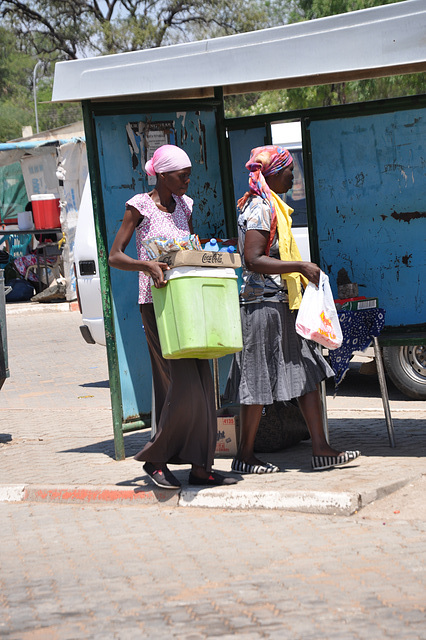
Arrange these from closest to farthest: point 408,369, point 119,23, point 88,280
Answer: point 408,369
point 88,280
point 119,23

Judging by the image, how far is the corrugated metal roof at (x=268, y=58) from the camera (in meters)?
5.09

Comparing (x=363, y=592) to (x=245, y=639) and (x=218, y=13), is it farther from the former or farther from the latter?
(x=218, y=13)

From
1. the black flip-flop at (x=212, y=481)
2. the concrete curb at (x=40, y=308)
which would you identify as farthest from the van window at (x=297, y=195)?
the concrete curb at (x=40, y=308)

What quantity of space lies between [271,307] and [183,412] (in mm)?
827

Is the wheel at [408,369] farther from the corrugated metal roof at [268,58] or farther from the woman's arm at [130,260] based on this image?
the woman's arm at [130,260]

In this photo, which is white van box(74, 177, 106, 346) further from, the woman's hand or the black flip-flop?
the woman's hand

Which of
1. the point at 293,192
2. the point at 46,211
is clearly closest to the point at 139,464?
the point at 293,192

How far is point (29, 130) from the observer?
39.9 metres

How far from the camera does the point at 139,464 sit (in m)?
6.27

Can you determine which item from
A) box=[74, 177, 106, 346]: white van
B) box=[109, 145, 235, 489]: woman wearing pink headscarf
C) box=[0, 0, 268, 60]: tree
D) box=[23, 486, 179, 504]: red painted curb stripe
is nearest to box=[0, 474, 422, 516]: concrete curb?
box=[23, 486, 179, 504]: red painted curb stripe

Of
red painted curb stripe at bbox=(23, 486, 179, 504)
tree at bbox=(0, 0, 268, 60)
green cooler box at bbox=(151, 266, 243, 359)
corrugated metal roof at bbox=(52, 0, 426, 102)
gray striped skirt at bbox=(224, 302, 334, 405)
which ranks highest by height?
tree at bbox=(0, 0, 268, 60)

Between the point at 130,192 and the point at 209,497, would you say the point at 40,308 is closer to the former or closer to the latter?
the point at 130,192

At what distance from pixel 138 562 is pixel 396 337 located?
2633 millimetres

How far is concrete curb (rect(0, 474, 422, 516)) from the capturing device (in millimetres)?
4984
